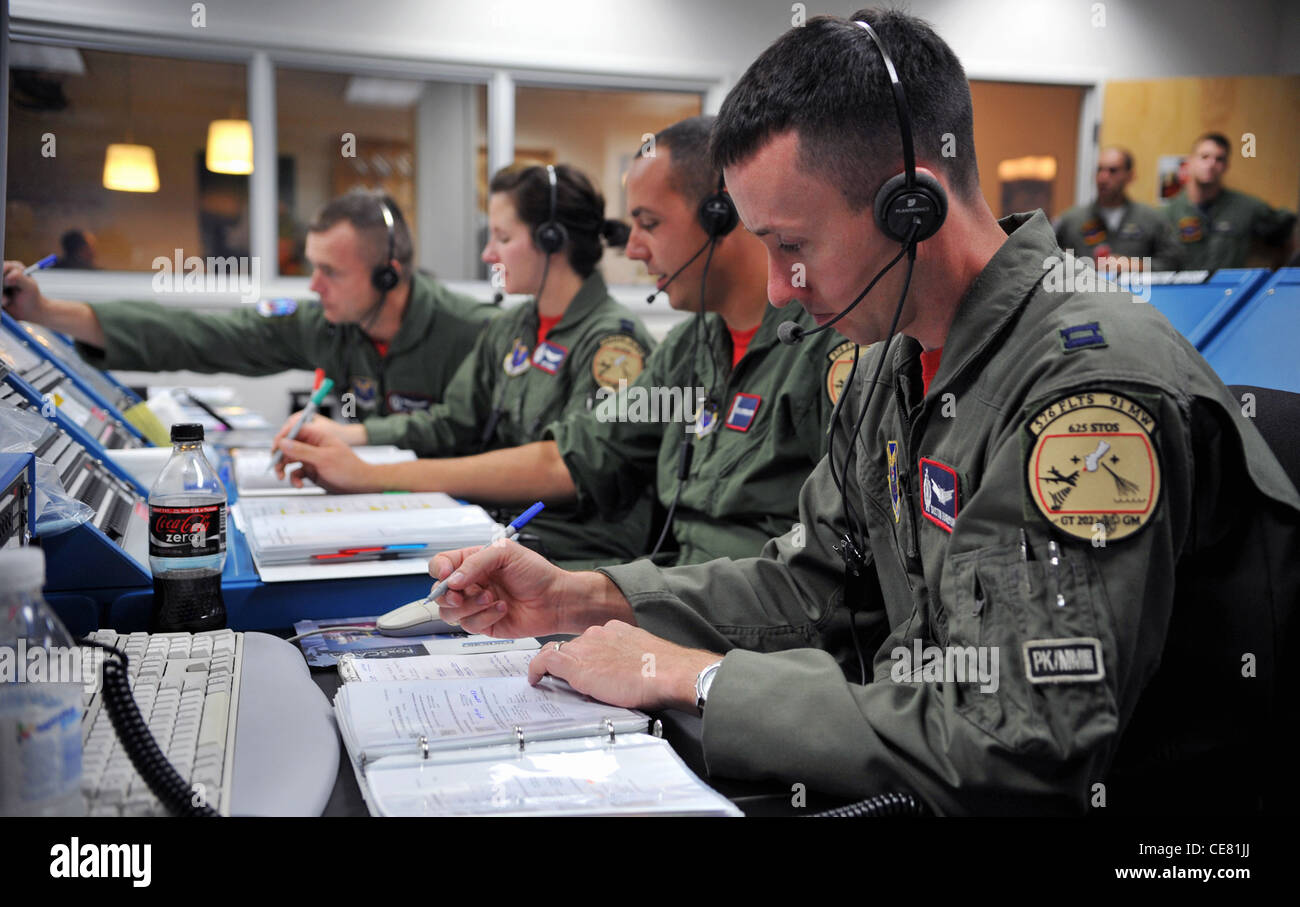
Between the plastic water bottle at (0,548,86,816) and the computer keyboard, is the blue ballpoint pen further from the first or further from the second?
the plastic water bottle at (0,548,86,816)

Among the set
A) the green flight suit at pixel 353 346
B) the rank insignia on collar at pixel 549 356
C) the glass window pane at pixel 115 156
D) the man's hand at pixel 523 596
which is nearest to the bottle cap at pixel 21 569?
the man's hand at pixel 523 596

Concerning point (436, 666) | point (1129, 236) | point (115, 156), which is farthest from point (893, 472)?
point (115, 156)

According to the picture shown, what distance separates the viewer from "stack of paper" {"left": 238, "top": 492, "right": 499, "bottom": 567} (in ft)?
4.15

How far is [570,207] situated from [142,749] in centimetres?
201

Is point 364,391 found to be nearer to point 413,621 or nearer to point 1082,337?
point 413,621

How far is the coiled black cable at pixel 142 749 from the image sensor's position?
0.64 m

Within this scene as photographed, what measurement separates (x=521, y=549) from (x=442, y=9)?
4.33 meters

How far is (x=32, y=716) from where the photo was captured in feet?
1.94

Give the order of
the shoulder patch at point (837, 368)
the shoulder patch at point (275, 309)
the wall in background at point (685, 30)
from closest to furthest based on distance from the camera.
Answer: the shoulder patch at point (837, 368) → the shoulder patch at point (275, 309) → the wall in background at point (685, 30)

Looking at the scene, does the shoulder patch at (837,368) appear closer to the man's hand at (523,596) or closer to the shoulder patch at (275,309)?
the man's hand at (523,596)

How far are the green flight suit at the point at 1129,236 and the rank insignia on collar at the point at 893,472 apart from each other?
4428mm

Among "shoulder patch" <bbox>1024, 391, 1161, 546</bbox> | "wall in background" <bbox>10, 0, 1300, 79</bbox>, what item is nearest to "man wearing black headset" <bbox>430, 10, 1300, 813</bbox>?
"shoulder patch" <bbox>1024, 391, 1161, 546</bbox>

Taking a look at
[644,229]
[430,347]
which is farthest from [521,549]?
[430,347]

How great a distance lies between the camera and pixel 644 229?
1.88 m
